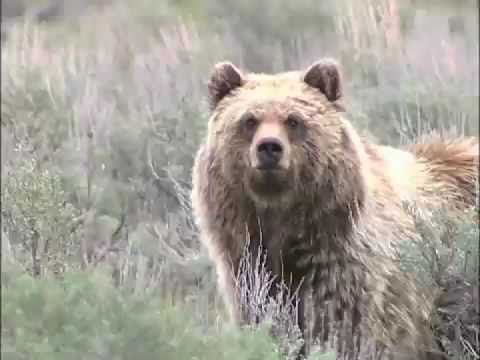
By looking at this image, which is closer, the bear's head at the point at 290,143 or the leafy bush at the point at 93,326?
the leafy bush at the point at 93,326

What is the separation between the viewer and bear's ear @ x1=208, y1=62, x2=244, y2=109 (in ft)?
24.7

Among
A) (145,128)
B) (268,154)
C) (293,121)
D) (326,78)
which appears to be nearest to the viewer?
(268,154)

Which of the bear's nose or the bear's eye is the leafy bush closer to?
the bear's nose

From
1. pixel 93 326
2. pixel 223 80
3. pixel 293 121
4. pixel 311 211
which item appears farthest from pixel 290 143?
pixel 93 326

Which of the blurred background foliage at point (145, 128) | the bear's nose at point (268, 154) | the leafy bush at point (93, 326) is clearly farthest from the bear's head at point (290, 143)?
the leafy bush at point (93, 326)

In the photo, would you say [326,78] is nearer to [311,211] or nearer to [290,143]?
[290,143]

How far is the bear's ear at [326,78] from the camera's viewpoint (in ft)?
24.5

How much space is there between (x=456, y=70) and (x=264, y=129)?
257 inches

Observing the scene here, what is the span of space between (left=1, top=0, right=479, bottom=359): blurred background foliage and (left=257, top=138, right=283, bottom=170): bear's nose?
860mm

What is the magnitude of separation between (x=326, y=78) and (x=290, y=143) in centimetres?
58

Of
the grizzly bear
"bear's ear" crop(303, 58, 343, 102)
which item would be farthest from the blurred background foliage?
"bear's ear" crop(303, 58, 343, 102)

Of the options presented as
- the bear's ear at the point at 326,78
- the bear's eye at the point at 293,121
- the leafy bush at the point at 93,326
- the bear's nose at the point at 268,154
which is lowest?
the leafy bush at the point at 93,326

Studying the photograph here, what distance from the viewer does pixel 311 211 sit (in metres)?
7.25

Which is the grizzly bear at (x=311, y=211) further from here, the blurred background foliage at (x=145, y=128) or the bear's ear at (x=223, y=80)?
the blurred background foliage at (x=145, y=128)
